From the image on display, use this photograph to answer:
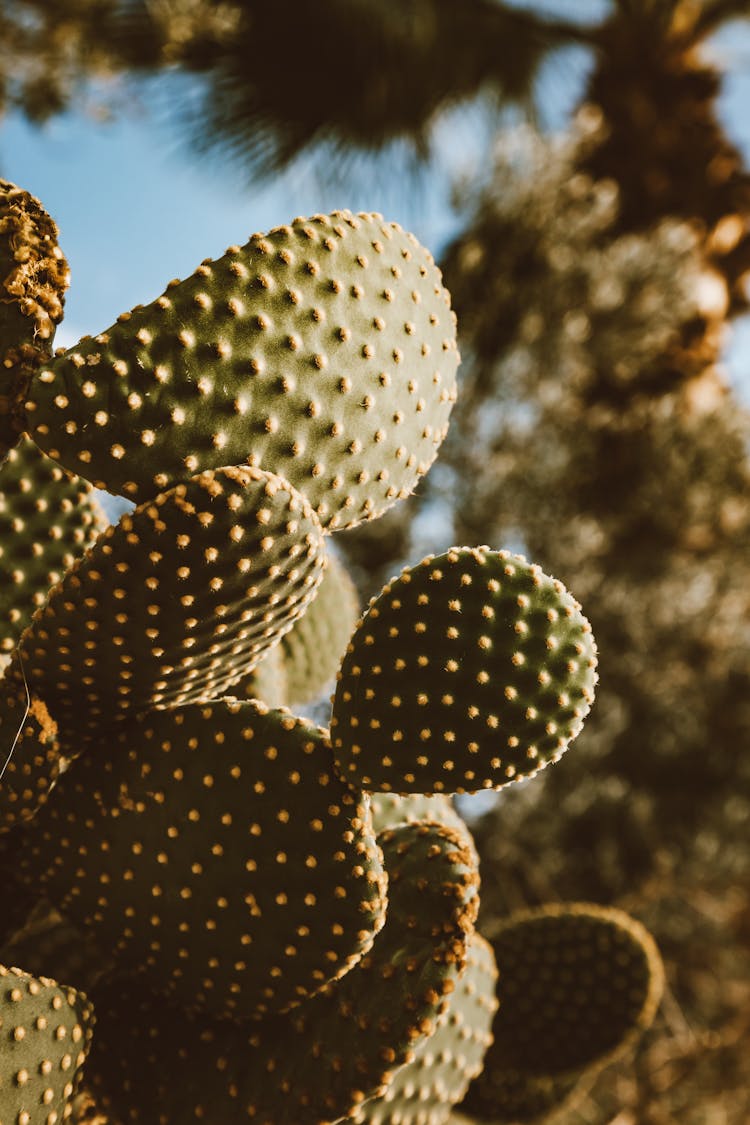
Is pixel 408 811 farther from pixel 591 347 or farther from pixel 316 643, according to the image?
pixel 591 347

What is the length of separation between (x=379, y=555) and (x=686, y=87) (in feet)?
7.07

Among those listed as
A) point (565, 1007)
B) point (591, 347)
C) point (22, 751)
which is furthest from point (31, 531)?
point (591, 347)

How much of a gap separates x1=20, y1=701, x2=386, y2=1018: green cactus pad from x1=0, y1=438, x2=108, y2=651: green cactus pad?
0.47 feet

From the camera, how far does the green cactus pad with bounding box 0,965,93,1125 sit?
20.0 inches

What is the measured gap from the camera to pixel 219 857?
0.58m

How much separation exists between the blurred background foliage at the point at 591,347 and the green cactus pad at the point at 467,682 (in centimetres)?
211

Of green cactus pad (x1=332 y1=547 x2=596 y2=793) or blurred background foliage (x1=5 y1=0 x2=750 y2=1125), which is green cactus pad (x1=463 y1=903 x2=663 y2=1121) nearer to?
green cactus pad (x1=332 y1=547 x2=596 y2=793)

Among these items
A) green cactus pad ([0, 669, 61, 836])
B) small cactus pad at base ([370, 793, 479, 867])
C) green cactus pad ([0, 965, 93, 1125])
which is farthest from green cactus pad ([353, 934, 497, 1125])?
green cactus pad ([0, 669, 61, 836])

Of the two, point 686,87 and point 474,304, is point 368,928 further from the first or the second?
point 686,87

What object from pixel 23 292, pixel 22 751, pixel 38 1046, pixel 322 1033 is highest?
pixel 23 292

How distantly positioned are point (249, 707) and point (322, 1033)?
227 millimetres

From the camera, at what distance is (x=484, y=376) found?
300cm

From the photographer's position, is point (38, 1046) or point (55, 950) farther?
point (55, 950)

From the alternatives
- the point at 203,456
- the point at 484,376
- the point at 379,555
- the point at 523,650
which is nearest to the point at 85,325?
the point at 203,456
